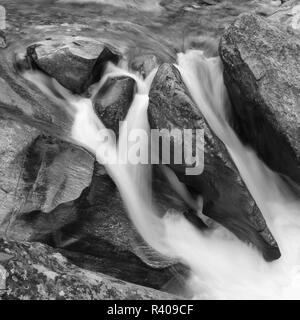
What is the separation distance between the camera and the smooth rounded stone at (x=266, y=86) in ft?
25.5

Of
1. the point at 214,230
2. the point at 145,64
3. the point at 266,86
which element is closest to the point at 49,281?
the point at 214,230

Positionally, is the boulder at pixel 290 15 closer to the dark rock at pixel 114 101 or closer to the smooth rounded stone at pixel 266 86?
the smooth rounded stone at pixel 266 86

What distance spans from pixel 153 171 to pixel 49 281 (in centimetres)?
342

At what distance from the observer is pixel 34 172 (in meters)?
6.80

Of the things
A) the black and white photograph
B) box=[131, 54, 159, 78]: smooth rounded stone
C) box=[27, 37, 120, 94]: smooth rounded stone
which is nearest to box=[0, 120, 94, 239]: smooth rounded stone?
the black and white photograph

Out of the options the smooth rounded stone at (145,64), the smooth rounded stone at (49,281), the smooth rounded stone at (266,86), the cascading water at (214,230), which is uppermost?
the smooth rounded stone at (266,86)

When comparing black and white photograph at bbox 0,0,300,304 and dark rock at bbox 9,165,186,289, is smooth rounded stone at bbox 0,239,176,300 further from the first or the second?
dark rock at bbox 9,165,186,289

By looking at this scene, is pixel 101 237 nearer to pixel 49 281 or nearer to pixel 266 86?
pixel 49 281

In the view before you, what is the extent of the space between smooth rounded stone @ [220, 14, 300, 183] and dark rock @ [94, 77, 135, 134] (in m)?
1.99

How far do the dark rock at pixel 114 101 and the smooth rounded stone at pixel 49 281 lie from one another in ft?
10.6

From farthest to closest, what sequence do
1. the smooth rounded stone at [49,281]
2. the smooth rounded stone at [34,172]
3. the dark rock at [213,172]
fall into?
the dark rock at [213,172] < the smooth rounded stone at [34,172] < the smooth rounded stone at [49,281]

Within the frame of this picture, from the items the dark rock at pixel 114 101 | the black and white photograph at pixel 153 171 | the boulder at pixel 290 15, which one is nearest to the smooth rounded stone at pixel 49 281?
the black and white photograph at pixel 153 171
